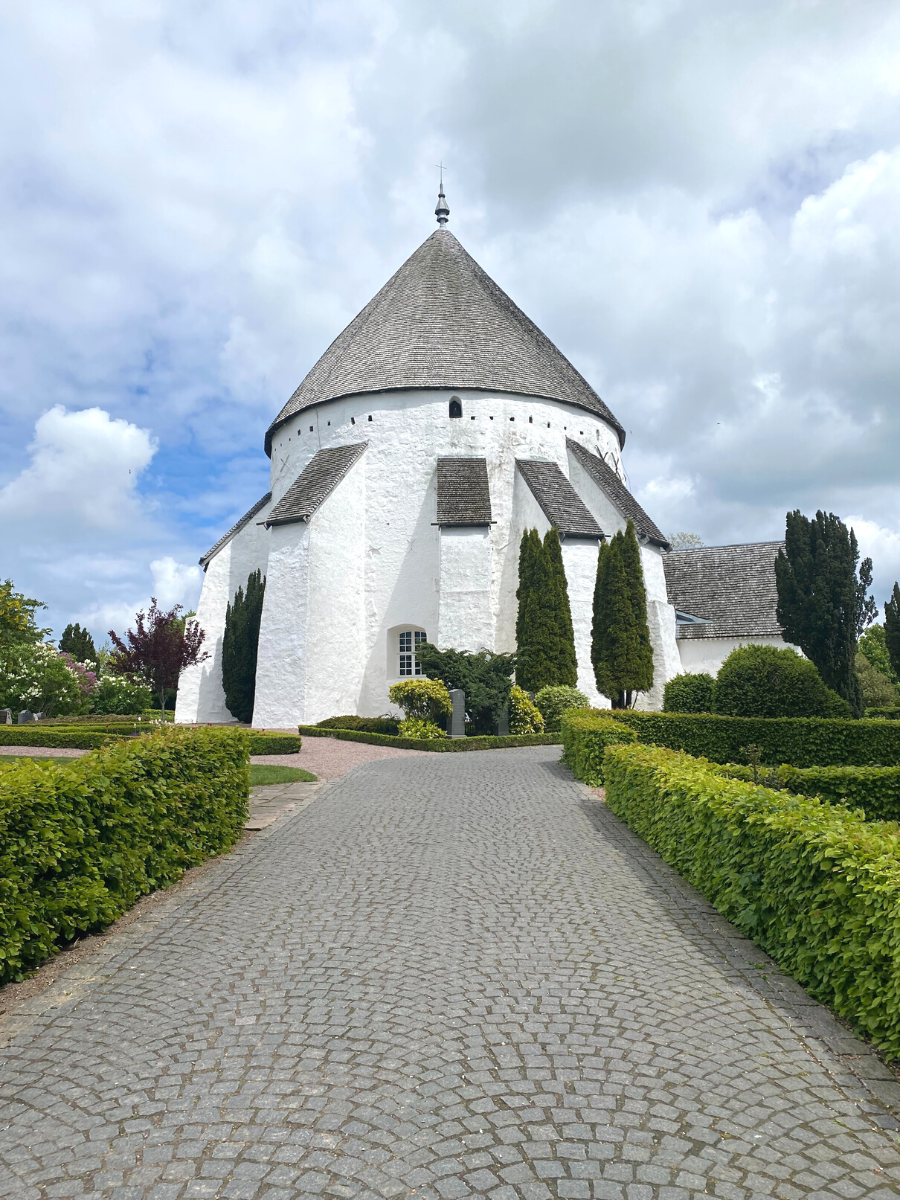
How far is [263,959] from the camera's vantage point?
4934 mm

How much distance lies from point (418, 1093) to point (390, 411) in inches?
915

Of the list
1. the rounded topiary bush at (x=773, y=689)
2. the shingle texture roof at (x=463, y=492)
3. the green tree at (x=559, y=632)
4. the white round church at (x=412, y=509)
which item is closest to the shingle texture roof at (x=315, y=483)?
the white round church at (x=412, y=509)

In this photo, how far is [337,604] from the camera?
23.5m

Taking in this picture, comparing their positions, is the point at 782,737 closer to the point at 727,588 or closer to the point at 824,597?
the point at 824,597

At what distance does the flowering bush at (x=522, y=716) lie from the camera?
1936 centimetres

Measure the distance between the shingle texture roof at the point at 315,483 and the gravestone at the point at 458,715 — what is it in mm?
7392

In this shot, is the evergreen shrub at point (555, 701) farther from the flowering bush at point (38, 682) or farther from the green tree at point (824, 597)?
the flowering bush at point (38, 682)

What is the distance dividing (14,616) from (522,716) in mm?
14787

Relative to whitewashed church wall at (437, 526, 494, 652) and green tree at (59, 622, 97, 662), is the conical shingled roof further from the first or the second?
green tree at (59, 622, 97, 662)

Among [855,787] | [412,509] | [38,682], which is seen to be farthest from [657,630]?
[38,682]

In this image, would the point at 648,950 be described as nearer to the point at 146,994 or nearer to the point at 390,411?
the point at 146,994

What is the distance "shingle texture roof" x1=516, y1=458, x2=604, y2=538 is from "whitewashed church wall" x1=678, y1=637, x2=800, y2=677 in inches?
316

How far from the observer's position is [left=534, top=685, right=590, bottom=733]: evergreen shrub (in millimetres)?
19891

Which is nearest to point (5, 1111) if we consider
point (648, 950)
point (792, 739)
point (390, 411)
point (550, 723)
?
point (648, 950)
